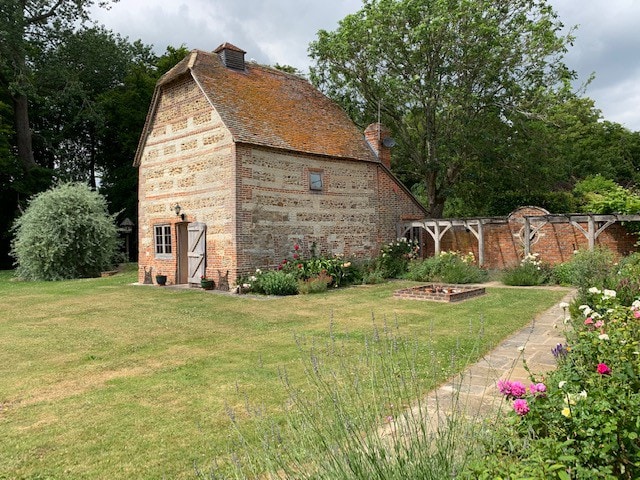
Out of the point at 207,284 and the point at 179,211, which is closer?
the point at 207,284

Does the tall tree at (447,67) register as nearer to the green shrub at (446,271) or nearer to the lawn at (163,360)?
the green shrub at (446,271)

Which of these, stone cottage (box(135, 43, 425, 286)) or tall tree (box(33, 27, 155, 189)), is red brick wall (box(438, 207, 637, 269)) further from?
tall tree (box(33, 27, 155, 189))

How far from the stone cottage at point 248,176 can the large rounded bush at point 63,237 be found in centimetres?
393

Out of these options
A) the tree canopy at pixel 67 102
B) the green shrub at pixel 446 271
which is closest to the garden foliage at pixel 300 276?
the green shrub at pixel 446 271

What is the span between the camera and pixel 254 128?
14.8 m

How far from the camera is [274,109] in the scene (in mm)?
16562

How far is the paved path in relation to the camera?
3.90 meters

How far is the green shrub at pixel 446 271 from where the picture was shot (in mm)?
14938

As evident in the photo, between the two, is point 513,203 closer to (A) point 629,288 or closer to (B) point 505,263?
(B) point 505,263

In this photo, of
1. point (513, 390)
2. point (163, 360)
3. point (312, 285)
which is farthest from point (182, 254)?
point (513, 390)

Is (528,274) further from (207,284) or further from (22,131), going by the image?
(22,131)

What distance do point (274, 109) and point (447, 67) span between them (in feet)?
25.7

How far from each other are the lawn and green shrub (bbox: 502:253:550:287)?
5.44ft

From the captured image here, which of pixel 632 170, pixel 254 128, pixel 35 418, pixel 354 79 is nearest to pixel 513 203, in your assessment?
pixel 354 79
